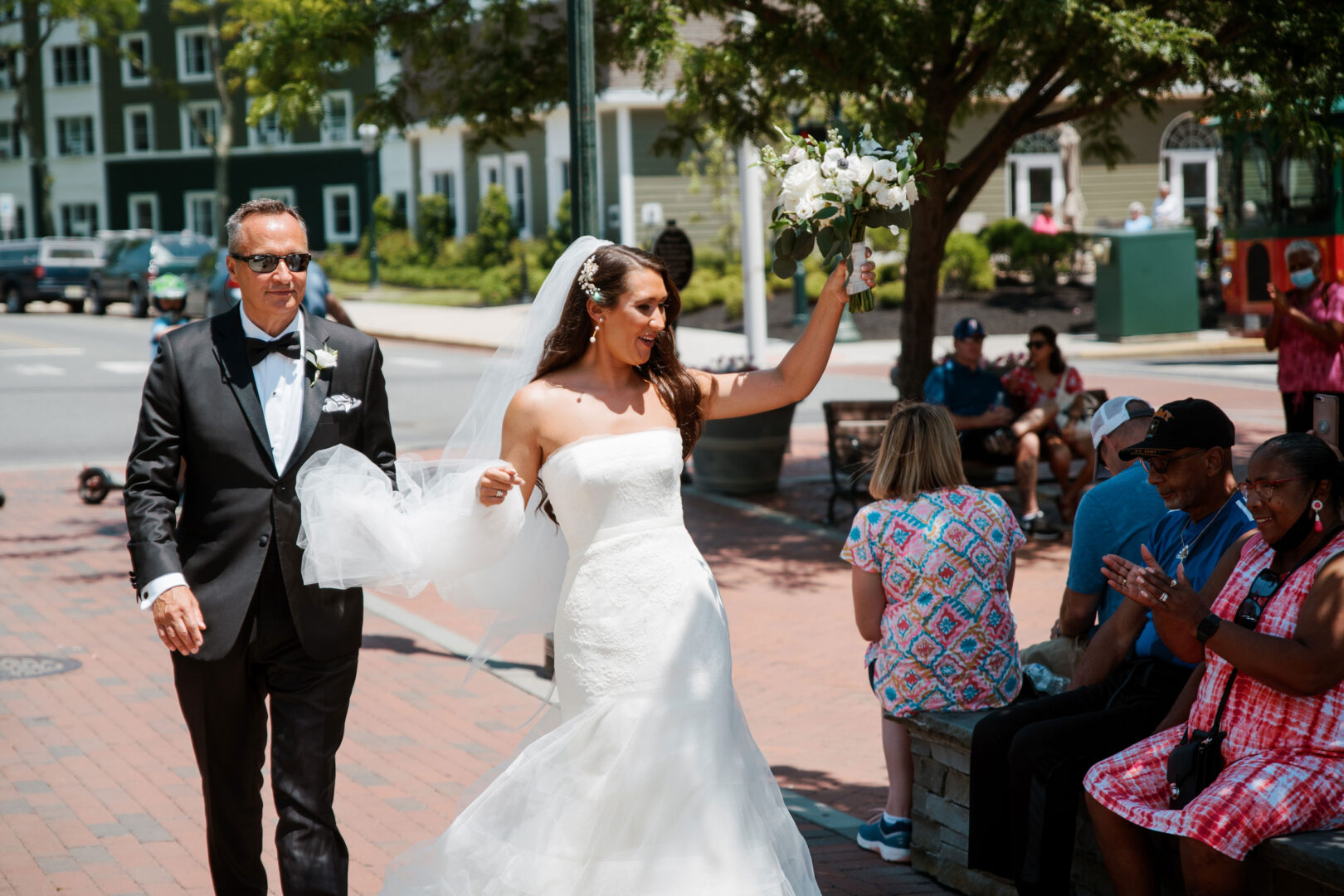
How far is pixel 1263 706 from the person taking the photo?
3.76 metres

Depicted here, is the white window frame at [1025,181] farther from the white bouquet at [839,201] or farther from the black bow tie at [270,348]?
the black bow tie at [270,348]

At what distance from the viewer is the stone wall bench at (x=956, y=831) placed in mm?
4008

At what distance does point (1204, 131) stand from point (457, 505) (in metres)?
36.7

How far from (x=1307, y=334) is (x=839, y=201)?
8030 mm

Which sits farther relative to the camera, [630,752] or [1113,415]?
[1113,415]

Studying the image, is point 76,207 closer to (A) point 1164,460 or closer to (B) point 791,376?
(B) point 791,376

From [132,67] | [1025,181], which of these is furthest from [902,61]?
[132,67]

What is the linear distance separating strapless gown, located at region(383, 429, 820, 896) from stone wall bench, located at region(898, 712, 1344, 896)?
0.96 meters

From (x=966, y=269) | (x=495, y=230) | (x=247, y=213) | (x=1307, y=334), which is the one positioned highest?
(x=495, y=230)

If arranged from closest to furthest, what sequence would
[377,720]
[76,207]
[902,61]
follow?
1. [377,720]
2. [902,61]
3. [76,207]

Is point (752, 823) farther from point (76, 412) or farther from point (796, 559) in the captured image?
point (76, 412)

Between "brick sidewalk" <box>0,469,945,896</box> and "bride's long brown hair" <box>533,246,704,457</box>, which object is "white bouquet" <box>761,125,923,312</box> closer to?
"bride's long brown hair" <box>533,246,704,457</box>

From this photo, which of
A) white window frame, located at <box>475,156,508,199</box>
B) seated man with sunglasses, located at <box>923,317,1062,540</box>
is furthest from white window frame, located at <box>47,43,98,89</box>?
seated man with sunglasses, located at <box>923,317,1062,540</box>

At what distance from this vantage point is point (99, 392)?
65.7 ft
